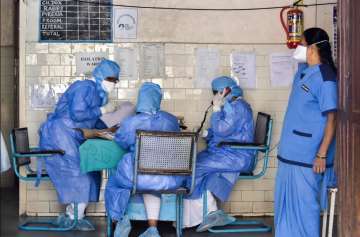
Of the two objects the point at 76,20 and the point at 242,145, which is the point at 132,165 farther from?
the point at 76,20

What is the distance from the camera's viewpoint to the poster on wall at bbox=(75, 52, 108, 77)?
5.49m

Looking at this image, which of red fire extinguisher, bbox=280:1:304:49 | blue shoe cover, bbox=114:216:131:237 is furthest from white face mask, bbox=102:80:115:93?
red fire extinguisher, bbox=280:1:304:49

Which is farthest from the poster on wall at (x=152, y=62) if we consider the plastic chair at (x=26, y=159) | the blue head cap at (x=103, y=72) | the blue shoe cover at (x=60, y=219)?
the blue shoe cover at (x=60, y=219)

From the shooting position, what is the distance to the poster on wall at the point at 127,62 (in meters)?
5.50

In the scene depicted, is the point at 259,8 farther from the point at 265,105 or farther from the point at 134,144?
the point at 134,144

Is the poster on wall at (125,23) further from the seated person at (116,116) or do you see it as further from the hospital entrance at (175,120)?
the seated person at (116,116)

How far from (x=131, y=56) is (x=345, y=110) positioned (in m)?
2.54

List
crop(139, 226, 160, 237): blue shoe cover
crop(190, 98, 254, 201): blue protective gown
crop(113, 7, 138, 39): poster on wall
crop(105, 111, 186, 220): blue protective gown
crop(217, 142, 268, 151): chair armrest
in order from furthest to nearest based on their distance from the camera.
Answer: crop(113, 7, 138, 39): poster on wall, crop(190, 98, 254, 201): blue protective gown, crop(217, 142, 268, 151): chair armrest, crop(139, 226, 160, 237): blue shoe cover, crop(105, 111, 186, 220): blue protective gown

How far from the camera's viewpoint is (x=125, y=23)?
5.48 m

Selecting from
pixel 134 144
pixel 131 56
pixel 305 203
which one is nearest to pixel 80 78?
pixel 131 56

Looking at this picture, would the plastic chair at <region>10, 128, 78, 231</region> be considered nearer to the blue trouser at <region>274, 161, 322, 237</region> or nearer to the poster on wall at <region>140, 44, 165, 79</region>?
the poster on wall at <region>140, 44, 165, 79</region>

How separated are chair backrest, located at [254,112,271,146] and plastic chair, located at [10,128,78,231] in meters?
1.63

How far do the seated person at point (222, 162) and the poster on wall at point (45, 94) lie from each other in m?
1.44

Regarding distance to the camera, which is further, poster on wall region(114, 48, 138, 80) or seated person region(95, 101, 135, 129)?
poster on wall region(114, 48, 138, 80)
